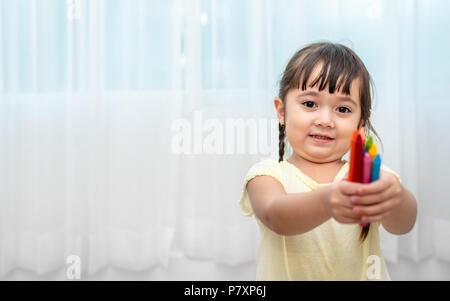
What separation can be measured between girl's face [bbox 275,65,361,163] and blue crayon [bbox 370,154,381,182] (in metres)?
0.22

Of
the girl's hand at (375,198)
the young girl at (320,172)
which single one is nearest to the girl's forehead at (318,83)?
the young girl at (320,172)

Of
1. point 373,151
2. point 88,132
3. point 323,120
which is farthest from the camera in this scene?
point 88,132

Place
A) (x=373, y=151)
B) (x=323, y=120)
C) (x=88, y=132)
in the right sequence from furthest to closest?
1. (x=88, y=132)
2. (x=323, y=120)
3. (x=373, y=151)

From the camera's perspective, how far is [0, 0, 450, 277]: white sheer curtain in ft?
4.56

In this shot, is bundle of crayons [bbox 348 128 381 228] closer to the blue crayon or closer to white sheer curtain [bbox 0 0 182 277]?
the blue crayon

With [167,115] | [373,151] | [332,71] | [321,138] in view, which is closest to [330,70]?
[332,71]

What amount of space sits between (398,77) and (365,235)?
0.90 metres

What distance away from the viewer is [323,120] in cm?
64

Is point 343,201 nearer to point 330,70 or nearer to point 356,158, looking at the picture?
point 356,158

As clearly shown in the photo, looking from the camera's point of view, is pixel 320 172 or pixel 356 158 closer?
pixel 356 158

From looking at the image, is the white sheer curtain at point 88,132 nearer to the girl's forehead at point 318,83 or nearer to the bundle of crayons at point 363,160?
the girl's forehead at point 318,83

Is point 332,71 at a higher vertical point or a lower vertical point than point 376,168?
higher

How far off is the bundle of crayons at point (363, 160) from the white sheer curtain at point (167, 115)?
0.96 m

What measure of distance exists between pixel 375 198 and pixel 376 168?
0.11ft
